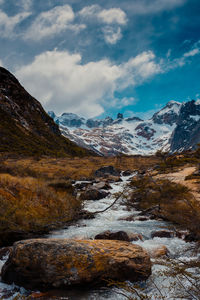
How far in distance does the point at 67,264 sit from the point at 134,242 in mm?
5436

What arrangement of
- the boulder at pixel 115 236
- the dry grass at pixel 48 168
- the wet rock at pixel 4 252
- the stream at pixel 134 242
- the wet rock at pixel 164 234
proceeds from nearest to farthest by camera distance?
the stream at pixel 134 242
the wet rock at pixel 4 252
the boulder at pixel 115 236
the wet rock at pixel 164 234
the dry grass at pixel 48 168

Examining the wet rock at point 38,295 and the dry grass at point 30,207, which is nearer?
the wet rock at point 38,295

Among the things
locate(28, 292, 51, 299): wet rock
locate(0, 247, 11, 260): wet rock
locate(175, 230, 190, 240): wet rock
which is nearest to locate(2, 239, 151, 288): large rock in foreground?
locate(28, 292, 51, 299): wet rock

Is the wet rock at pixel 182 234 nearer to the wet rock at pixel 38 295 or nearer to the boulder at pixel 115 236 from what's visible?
the boulder at pixel 115 236

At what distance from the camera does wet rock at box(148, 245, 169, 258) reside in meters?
9.20

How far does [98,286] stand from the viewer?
6.73 meters

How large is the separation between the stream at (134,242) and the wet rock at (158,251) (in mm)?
196

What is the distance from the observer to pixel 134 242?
1098cm

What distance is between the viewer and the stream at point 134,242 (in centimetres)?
630

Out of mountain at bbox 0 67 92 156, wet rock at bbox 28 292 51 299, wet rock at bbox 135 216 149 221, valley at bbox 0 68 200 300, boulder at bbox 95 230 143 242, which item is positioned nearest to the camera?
wet rock at bbox 28 292 51 299

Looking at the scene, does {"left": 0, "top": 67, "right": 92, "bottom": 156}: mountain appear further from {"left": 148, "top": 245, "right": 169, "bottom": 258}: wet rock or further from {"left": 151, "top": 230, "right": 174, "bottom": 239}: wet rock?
{"left": 148, "top": 245, "right": 169, "bottom": 258}: wet rock

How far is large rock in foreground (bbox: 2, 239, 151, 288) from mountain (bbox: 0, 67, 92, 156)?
299 ft

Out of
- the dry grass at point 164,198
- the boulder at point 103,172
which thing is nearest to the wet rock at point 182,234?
the dry grass at point 164,198

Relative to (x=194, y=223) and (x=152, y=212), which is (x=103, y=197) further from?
(x=194, y=223)
